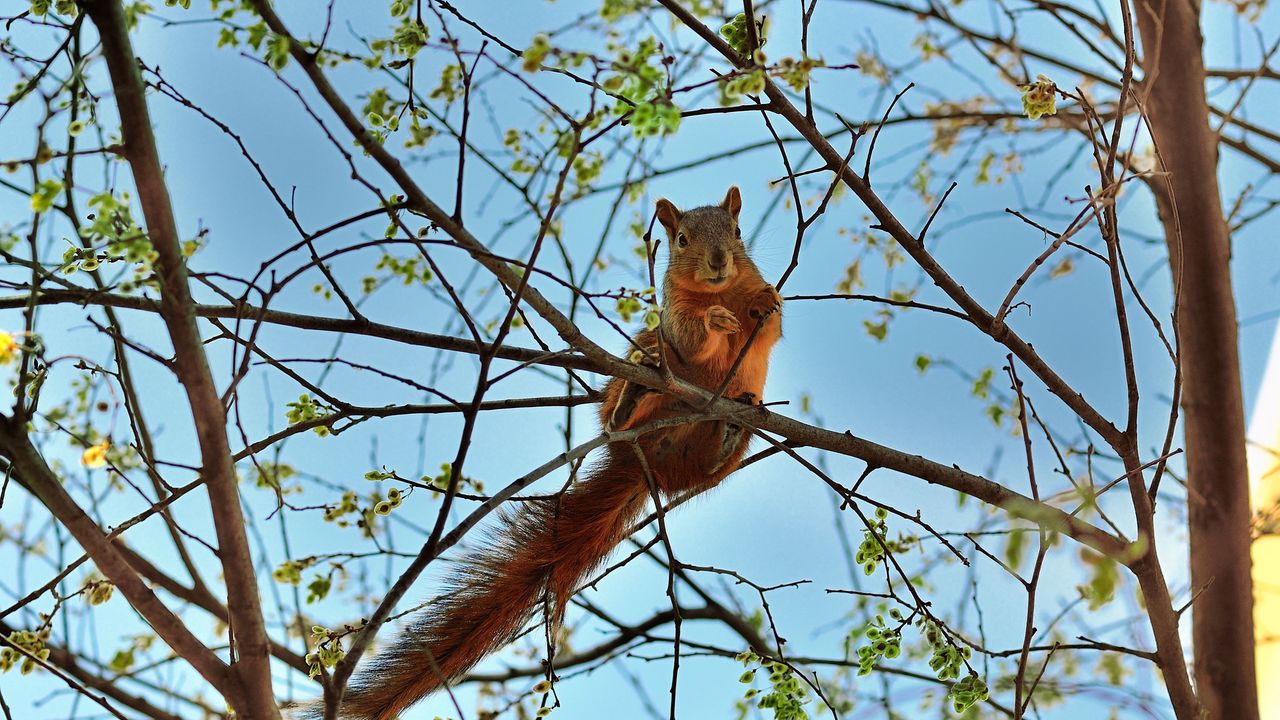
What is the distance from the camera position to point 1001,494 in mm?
2299

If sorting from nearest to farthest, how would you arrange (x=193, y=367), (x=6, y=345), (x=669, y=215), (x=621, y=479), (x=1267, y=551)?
1. (x=6, y=345)
2. (x=193, y=367)
3. (x=621, y=479)
4. (x=669, y=215)
5. (x=1267, y=551)

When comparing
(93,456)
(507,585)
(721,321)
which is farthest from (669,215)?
(93,456)

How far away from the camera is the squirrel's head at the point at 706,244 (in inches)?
109

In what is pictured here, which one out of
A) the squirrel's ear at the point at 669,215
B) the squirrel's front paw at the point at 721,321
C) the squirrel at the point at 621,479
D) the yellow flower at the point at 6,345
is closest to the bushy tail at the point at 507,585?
the squirrel at the point at 621,479

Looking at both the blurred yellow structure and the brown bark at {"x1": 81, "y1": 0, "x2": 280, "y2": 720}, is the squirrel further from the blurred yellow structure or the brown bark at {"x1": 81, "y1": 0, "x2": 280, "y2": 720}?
the blurred yellow structure

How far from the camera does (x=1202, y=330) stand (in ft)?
9.00

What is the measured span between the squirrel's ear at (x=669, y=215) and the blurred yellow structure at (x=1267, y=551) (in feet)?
5.39

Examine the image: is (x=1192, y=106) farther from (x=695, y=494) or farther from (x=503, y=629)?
(x=503, y=629)

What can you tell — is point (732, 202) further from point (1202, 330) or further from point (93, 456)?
point (93, 456)

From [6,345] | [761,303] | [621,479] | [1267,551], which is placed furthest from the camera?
[1267,551]

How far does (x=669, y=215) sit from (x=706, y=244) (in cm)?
29

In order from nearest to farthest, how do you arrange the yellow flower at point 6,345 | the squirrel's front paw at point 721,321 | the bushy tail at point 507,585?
the yellow flower at point 6,345, the bushy tail at point 507,585, the squirrel's front paw at point 721,321

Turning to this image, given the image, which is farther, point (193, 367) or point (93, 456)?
point (193, 367)

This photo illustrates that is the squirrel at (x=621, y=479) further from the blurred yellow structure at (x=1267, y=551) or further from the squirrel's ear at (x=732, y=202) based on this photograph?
the blurred yellow structure at (x=1267, y=551)
